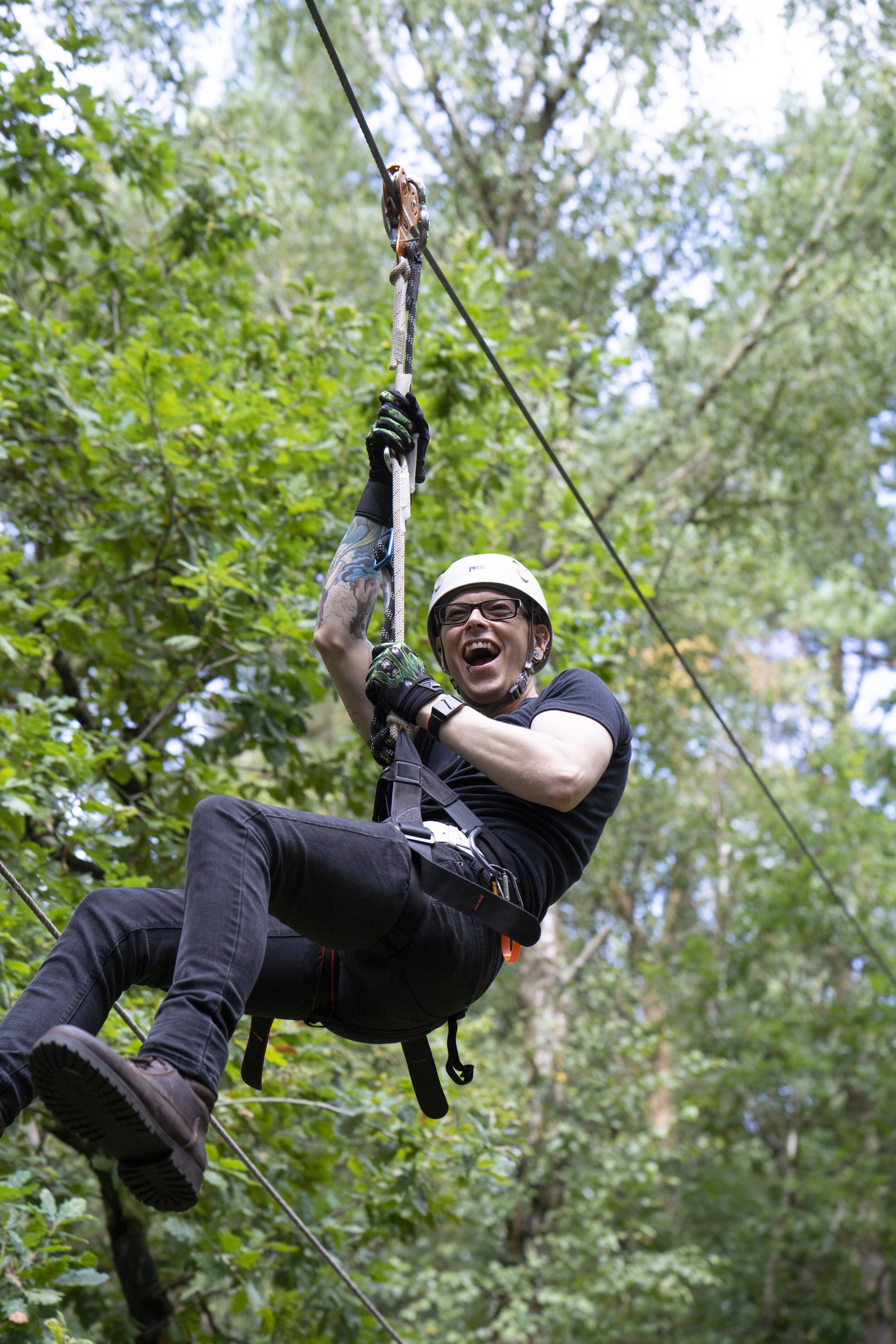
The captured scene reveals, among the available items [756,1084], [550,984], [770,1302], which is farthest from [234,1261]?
[770,1302]

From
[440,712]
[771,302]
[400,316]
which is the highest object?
[771,302]

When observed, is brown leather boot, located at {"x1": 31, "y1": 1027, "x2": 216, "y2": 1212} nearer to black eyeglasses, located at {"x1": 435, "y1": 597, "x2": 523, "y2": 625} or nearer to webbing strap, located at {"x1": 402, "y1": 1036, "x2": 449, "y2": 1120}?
webbing strap, located at {"x1": 402, "y1": 1036, "x2": 449, "y2": 1120}

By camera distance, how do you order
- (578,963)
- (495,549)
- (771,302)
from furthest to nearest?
(771,302) → (578,963) → (495,549)

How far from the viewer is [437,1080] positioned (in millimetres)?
2824

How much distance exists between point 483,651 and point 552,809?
0.53m

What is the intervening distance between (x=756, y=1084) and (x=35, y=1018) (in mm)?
12754

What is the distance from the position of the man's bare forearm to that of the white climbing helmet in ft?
0.55

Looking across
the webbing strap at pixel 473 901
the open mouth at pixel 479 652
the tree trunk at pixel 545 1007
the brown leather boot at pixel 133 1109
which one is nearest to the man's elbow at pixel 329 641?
the open mouth at pixel 479 652

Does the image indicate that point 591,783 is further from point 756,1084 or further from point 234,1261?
point 756,1084

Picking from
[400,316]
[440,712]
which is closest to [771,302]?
[400,316]

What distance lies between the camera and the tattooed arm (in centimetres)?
301

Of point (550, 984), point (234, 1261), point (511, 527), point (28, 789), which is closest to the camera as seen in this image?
point (28, 789)

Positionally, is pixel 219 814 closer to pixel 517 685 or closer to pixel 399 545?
pixel 399 545

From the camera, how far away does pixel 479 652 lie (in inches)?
117
